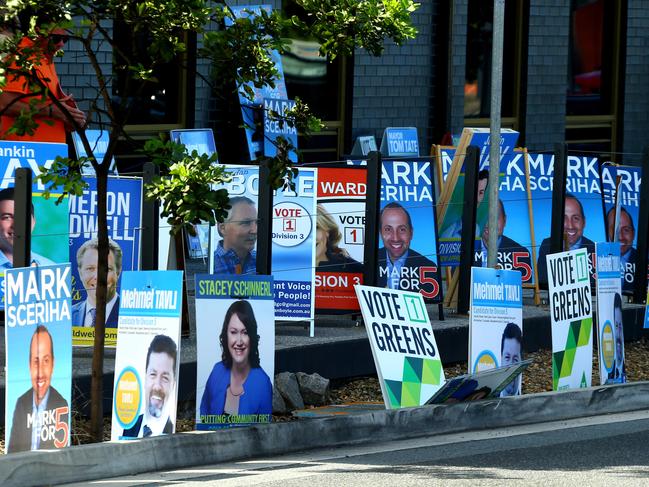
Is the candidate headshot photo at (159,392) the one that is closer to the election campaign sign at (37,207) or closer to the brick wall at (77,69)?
the election campaign sign at (37,207)

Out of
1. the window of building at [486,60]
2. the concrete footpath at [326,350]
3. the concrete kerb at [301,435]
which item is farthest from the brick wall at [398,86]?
the concrete kerb at [301,435]

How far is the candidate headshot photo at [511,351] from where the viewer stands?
10.3 meters

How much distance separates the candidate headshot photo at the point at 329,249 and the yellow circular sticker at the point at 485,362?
5.79ft

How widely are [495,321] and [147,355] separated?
2901mm

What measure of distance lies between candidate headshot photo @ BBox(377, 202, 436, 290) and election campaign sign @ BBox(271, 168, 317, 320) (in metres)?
0.82

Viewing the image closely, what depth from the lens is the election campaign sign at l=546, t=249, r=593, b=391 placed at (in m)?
10.6

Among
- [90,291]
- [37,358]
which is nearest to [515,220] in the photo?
[90,291]

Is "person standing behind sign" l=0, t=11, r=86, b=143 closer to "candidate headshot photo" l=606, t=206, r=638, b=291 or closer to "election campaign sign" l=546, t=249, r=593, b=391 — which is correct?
"election campaign sign" l=546, t=249, r=593, b=391

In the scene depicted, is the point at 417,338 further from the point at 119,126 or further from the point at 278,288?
the point at 119,126

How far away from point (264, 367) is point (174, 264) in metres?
1.85

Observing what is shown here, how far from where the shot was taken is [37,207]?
9875mm

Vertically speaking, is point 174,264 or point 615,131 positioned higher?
point 615,131

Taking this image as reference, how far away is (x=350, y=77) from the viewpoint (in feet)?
60.3

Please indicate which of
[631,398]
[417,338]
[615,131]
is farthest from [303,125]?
[615,131]
